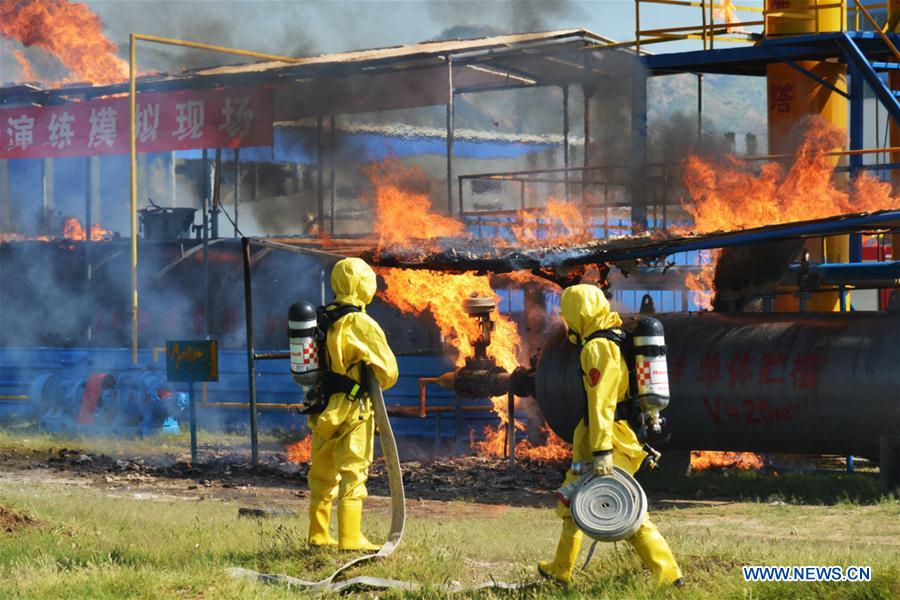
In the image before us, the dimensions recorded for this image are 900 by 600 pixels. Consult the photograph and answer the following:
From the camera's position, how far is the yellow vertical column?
719 inches

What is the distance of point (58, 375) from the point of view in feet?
79.3

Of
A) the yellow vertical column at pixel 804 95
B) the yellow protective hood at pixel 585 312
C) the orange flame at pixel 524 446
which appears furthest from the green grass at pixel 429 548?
the yellow vertical column at pixel 804 95

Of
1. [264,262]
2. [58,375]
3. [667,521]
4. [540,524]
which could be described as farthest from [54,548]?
[264,262]

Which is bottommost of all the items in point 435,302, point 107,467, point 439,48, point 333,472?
point 107,467

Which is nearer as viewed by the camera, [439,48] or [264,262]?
[439,48]

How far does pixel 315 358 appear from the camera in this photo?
9703 mm

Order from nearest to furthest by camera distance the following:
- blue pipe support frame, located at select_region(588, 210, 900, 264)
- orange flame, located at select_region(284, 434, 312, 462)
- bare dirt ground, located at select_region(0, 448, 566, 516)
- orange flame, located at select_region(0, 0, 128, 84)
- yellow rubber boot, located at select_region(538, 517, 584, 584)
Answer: yellow rubber boot, located at select_region(538, 517, 584, 584)
blue pipe support frame, located at select_region(588, 210, 900, 264)
bare dirt ground, located at select_region(0, 448, 566, 516)
orange flame, located at select_region(284, 434, 312, 462)
orange flame, located at select_region(0, 0, 128, 84)

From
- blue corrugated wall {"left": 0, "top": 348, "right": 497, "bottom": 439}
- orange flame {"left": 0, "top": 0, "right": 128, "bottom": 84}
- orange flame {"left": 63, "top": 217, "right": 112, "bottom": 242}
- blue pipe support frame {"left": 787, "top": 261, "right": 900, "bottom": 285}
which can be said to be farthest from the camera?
orange flame {"left": 63, "top": 217, "right": 112, "bottom": 242}

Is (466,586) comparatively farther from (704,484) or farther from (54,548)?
(704,484)

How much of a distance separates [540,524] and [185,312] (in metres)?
A: 18.4

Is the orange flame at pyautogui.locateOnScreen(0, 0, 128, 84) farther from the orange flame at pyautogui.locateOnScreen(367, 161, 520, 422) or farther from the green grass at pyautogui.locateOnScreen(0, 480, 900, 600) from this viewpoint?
the green grass at pyautogui.locateOnScreen(0, 480, 900, 600)

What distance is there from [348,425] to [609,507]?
2.36m

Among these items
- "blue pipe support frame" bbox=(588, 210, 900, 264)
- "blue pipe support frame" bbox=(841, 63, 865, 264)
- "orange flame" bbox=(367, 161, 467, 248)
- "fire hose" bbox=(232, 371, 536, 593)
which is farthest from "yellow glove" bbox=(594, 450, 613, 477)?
"blue pipe support frame" bbox=(841, 63, 865, 264)

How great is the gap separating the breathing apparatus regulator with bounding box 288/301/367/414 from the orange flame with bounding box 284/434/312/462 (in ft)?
30.7
